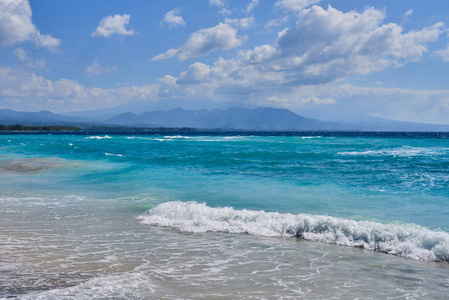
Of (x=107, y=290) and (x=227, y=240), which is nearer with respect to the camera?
(x=107, y=290)

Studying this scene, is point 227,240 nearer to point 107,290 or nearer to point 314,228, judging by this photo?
point 314,228

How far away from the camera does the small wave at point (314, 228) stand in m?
8.83

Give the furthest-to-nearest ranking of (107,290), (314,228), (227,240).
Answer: (314,228), (227,240), (107,290)

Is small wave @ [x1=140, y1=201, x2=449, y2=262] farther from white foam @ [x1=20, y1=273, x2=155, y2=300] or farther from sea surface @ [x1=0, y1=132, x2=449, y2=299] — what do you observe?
white foam @ [x1=20, y1=273, x2=155, y2=300]

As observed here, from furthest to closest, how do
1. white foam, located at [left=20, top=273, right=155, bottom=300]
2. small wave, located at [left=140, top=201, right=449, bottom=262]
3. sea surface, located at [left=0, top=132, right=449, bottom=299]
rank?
1. small wave, located at [left=140, top=201, right=449, bottom=262]
2. sea surface, located at [left=0, top=132, right=449, bottom=299]
3. white foam, located at [left=20, top=273, right=155, bottom=300]

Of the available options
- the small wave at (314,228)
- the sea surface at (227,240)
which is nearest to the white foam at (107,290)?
the sea surface at (227,240)

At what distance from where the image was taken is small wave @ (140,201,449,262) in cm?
883

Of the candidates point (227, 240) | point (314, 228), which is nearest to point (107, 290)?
point (227, 240)

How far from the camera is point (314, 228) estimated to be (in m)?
10.4


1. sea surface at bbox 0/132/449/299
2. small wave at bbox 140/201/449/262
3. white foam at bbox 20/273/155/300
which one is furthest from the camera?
small wave at bbox 140/201/449/262

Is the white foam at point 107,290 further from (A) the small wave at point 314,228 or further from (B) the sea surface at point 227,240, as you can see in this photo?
(A) the small wave at point 314,228

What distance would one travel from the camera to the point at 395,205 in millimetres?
13383

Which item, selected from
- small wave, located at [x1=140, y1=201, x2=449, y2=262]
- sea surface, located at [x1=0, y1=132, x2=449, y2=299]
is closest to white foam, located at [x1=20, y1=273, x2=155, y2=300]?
sea surface, located at [x1=0, y1=132, x2=449, y2=299]

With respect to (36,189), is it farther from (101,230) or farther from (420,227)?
(420,227)
